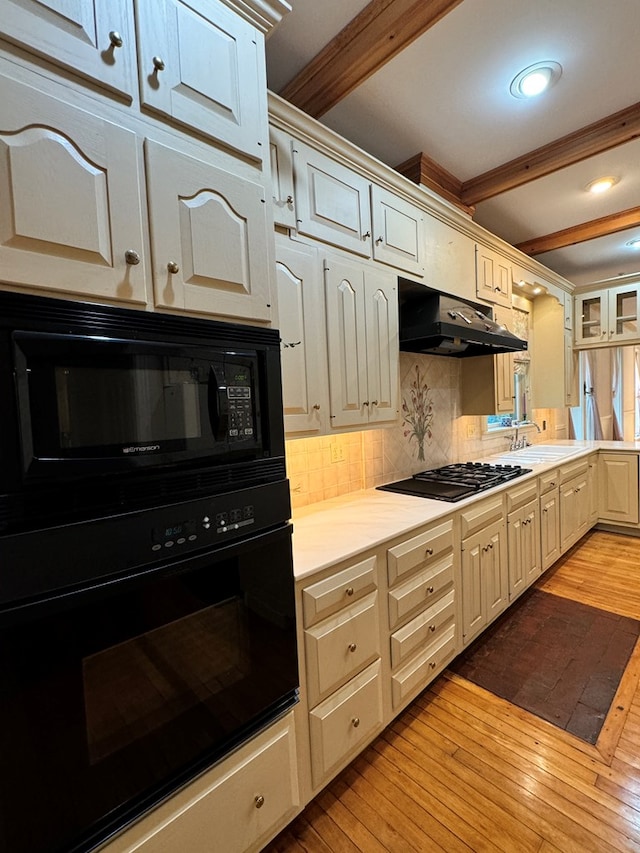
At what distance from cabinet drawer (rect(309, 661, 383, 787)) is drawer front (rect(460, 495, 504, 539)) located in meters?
0.83

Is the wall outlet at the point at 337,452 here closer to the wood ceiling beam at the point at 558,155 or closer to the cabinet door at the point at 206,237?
the cabinet door at the point at 206,237

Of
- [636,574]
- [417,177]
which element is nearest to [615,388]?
[636,574]

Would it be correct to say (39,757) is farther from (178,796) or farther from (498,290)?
(498,290)

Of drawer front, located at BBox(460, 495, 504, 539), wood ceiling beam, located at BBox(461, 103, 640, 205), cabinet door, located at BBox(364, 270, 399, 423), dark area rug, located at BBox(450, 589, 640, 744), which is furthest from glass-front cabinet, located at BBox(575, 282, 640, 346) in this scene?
cabinet door, located at BBox(364, 270, 399, 423)

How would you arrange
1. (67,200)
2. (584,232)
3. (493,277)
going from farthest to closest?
(584,232) < (493,277) < (67,200)

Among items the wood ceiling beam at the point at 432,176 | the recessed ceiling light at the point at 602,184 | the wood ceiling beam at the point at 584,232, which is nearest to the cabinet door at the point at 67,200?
the wood ceiling beam at the point at 432,176

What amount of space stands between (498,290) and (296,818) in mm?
3266

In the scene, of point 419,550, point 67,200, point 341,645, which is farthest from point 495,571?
point 67,200

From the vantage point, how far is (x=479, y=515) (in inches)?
86.0

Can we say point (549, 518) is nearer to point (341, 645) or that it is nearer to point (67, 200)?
point (341, 645)

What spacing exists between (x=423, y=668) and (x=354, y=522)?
75 cm

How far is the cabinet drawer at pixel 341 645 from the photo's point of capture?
137 centimetres

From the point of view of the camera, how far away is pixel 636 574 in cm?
315

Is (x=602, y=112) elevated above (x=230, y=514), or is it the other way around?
(x=602, y=112)
